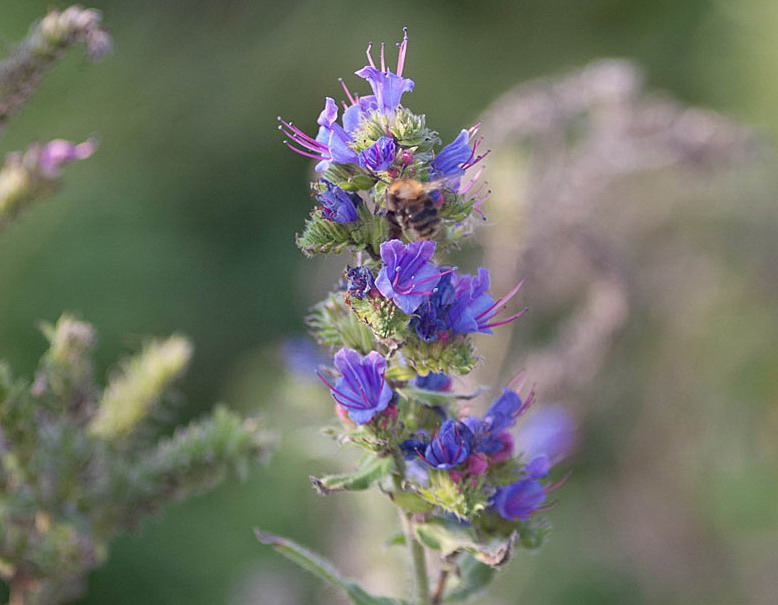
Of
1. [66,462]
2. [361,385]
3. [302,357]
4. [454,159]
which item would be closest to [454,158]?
[454,159]

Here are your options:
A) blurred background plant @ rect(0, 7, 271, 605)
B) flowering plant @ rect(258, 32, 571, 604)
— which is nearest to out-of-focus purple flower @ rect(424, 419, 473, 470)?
flowering plant @ rect(258, 32, 571, 604)

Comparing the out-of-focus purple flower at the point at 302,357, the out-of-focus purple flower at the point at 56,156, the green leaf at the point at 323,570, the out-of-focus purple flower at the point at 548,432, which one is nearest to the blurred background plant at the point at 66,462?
the out-of-focus purple flower at the point at 56,156

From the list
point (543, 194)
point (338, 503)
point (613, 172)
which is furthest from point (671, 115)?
point (338, 503)

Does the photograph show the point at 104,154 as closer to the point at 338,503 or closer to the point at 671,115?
the point at 338,503

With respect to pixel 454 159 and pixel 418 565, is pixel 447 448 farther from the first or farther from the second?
pixel 454 159

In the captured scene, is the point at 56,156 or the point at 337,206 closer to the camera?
the point at 337,206

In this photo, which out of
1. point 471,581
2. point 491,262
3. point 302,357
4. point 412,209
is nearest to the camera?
point 412,209

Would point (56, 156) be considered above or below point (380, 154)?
above

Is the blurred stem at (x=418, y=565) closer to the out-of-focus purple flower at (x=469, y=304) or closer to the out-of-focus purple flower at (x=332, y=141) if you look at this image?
the out-of-focus purple flower at (x=469, y=304)
